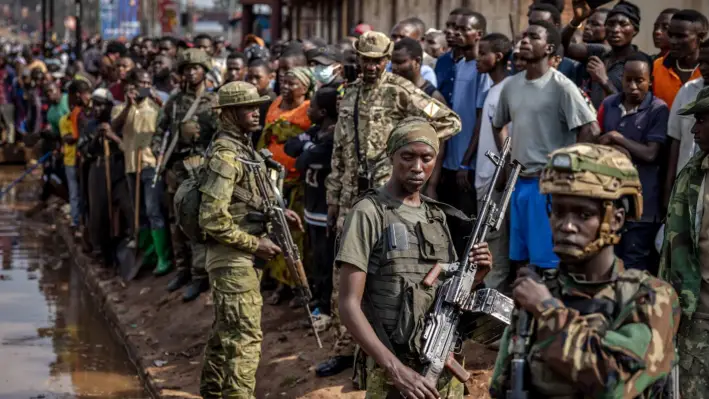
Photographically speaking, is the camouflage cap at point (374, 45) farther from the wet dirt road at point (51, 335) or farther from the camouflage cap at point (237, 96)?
the wet dirt road at point (51, 335)

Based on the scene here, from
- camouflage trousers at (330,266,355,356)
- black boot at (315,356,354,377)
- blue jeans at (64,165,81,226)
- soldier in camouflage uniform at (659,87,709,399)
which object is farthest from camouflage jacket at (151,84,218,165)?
soldier in camouflage uniform at (659,87,709,399)

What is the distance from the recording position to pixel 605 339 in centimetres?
349

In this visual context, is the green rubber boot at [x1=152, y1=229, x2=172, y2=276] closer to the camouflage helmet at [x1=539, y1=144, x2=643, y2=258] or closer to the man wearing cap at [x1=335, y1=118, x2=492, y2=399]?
the man wearing cap at [x1=335, y1=118, x2=492, y2=399]

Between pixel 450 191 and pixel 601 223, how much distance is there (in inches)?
193

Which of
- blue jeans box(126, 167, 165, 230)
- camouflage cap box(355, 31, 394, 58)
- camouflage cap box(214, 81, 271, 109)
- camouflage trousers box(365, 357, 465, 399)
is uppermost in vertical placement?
camouflage cap box(355, 31, 394, 58)

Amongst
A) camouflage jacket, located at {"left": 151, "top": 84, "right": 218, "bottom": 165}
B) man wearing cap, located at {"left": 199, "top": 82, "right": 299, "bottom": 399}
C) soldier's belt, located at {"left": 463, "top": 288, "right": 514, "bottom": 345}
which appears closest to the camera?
soldier's belt, located at {"left": 463, "top": 288, "right": 514, "bottom": 345}

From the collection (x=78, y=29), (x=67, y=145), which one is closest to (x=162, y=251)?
(x=67, y=145)

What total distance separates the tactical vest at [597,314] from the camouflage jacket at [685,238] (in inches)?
59.2

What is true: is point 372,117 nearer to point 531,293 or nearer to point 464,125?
point 464,125

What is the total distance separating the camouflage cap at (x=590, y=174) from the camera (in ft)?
11.8

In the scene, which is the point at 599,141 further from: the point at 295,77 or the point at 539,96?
the point at 295,77

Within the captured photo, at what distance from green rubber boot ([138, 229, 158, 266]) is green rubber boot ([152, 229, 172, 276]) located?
1.03 feet

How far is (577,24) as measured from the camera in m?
8.55

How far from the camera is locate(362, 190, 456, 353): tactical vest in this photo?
4.85 m
